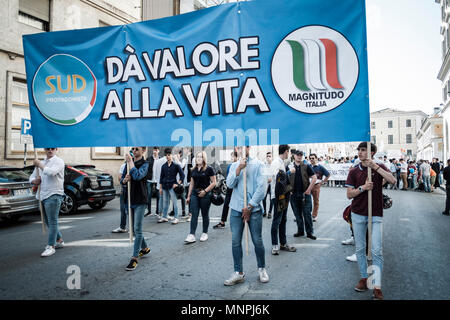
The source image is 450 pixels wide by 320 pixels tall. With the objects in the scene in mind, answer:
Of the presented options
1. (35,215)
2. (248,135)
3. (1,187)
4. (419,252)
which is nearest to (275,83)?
(248,135)

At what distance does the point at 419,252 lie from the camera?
5.90 meters

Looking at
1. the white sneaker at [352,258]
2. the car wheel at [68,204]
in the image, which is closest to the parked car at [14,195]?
the car wheel at [68,204]

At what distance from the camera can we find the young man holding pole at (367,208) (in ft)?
12.4

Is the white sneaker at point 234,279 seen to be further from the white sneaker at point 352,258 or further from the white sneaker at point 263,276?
the white sneaker at point 352,258

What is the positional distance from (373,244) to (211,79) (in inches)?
117

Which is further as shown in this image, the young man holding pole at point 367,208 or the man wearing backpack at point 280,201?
the man wearing backpack at point 280,201

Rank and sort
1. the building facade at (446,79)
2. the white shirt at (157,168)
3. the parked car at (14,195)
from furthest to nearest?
the building facade at (446,79)
the white shirt at (157,168)
the parked car at (14,195)

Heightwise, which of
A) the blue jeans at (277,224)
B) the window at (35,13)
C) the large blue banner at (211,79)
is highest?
the window at (35,13)

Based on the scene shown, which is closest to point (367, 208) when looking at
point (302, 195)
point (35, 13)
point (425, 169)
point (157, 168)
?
point (302, 195)

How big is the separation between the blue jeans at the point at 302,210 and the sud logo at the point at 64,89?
4696 mm

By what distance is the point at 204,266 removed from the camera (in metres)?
5.06

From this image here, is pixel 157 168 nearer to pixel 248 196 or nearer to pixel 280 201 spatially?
pixel 280 201

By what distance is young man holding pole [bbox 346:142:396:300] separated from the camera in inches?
149
